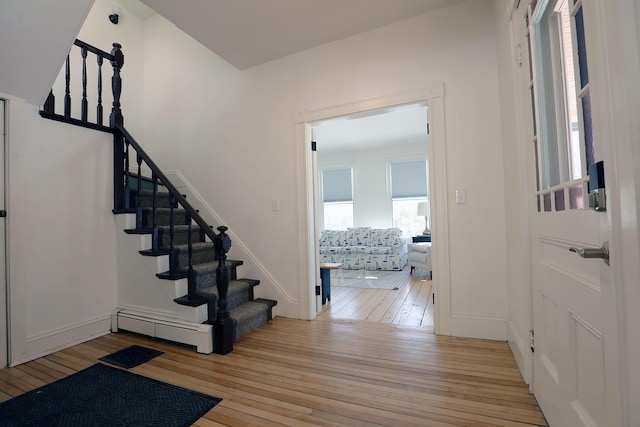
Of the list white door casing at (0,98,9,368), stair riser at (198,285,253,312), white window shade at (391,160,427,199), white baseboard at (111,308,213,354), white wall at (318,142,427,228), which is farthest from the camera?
white wall at (318,142,427,228)

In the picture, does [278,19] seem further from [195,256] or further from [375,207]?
[375,207]

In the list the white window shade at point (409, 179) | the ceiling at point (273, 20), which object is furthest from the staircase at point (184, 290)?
the white window shade at point (409, 179)

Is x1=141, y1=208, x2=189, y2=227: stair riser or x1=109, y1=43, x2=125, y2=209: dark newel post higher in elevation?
x1=109, y1=43, x2=125, y2=209: dark newel post

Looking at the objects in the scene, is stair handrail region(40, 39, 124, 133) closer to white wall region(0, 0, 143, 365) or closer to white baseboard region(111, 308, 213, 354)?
white wall region(0, 0, 143, 365)

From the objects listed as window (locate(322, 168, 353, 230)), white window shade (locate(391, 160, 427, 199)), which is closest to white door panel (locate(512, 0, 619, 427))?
white window shade (locate(391, 160, 427, 199))

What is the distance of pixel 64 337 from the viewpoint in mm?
2480

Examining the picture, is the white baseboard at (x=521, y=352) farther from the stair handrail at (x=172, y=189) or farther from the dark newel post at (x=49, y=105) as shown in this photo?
the dark newel post at (x=49, y=105)

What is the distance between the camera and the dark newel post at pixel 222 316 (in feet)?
7.59

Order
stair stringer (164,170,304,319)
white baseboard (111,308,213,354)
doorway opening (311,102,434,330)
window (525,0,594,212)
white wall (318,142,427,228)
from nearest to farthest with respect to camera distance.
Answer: window (525,0,594,212) < white baseboard (111,308,213,354) < stair stringer (164,170,304,319) < doorway opening (311,102,434,330) < white wall (318,142,427,228)

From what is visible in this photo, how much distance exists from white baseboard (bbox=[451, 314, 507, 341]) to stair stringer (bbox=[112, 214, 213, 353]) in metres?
2.04

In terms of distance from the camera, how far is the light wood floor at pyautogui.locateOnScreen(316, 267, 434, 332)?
303 centimetres

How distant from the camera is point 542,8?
1312mm

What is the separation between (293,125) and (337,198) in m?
4.81

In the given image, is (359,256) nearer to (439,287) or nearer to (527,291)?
(439,287)
